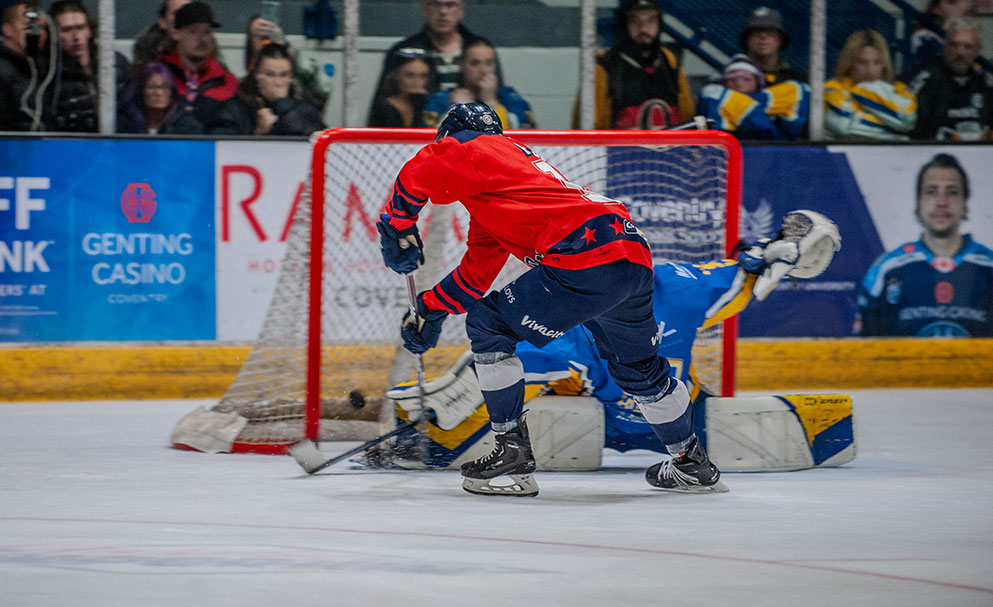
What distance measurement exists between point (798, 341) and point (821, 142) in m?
1.11

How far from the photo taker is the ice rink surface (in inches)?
99.7

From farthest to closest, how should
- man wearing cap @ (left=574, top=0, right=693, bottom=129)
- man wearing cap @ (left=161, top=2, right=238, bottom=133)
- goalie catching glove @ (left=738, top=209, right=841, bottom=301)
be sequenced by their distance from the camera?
man wearing cap @ (left=574, top=0, right=693, bottom=129)
man wearing cap @ (left=161, top=2, right=238, bottom=133)
goalie catching glove @ (left=738, top=209, right=841, bottom=301)

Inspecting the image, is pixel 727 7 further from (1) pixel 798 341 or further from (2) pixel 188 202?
(2) pixel 188 202

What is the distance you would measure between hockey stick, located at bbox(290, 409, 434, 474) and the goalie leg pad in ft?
3.43

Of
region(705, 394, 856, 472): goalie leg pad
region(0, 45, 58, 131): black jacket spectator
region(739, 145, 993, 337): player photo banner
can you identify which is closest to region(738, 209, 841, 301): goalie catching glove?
region(705, 394, 856, 472): goalie leg pad

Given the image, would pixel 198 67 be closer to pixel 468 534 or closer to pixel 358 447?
pixel 358 447

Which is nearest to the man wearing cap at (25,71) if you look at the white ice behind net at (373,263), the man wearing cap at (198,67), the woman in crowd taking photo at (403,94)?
the man wearing cap at (198,67)

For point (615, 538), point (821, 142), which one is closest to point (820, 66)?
point (821, 142)

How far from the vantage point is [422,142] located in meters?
4.52

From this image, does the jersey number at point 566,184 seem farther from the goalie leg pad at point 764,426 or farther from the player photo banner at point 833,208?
the player photo banner at point 833,208

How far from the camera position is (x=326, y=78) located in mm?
6148

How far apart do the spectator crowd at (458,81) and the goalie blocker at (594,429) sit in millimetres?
2535

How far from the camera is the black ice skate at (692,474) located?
147 inches

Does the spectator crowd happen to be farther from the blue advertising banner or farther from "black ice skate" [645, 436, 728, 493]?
"black ice skate" [645, 436, 728, 493]
